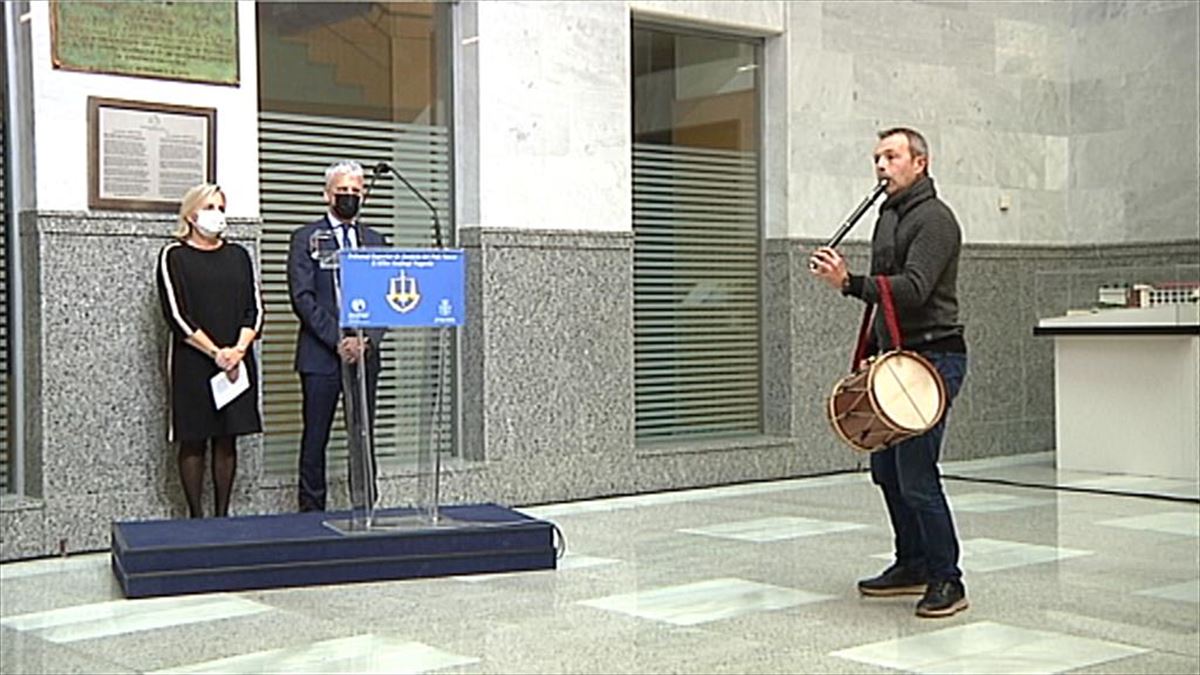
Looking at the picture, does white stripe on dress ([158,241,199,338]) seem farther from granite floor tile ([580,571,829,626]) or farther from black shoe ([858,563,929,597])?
black shoe ([858,563,929,597])

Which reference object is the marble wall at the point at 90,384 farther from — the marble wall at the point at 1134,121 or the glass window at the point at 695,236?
the marble wall at the point at 1134,121

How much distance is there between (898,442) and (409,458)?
4131 millimetres

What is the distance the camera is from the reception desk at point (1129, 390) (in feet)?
33.9

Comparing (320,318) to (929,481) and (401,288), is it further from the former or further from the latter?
(929,481)

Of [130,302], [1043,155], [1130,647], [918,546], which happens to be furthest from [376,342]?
[1043,155]

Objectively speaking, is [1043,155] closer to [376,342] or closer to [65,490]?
[376,342]

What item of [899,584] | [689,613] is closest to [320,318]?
[689,613]

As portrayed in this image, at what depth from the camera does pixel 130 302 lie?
26.5 feet

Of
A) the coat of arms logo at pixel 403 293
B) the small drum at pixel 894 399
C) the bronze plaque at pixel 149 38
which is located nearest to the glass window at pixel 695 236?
the bronze plaque at pixel 149 38

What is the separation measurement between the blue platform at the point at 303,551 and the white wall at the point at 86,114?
176cm

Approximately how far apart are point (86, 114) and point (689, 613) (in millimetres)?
4002

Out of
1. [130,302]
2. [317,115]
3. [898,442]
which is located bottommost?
[898,442]

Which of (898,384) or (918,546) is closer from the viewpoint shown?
(898,384)

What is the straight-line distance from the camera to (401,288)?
698 centimetres
